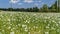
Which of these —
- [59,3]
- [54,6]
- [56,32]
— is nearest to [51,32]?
[56,32]

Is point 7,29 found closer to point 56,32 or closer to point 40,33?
point 40,33

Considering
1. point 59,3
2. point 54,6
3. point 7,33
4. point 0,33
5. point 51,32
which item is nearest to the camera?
point 0,33

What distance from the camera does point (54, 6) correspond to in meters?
9.59

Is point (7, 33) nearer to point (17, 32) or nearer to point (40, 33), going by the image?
point (17, 32)

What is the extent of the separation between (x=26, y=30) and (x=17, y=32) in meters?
0.12

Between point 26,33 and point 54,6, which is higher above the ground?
point 26,33

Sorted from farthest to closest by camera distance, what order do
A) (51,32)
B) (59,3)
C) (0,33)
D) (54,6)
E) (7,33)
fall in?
(54,6) < (59,3) < (51,32) < (7,33) < (0,33)

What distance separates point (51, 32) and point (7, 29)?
588 millimetres

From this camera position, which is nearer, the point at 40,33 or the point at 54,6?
the point at 40,33

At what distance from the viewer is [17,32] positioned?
2.47 metres

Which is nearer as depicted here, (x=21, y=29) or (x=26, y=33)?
(x=26, y=33)

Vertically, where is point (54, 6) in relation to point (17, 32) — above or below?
below

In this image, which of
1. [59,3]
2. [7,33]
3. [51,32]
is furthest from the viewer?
[59,3]

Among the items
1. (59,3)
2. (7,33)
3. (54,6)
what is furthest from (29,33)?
(54,6)
